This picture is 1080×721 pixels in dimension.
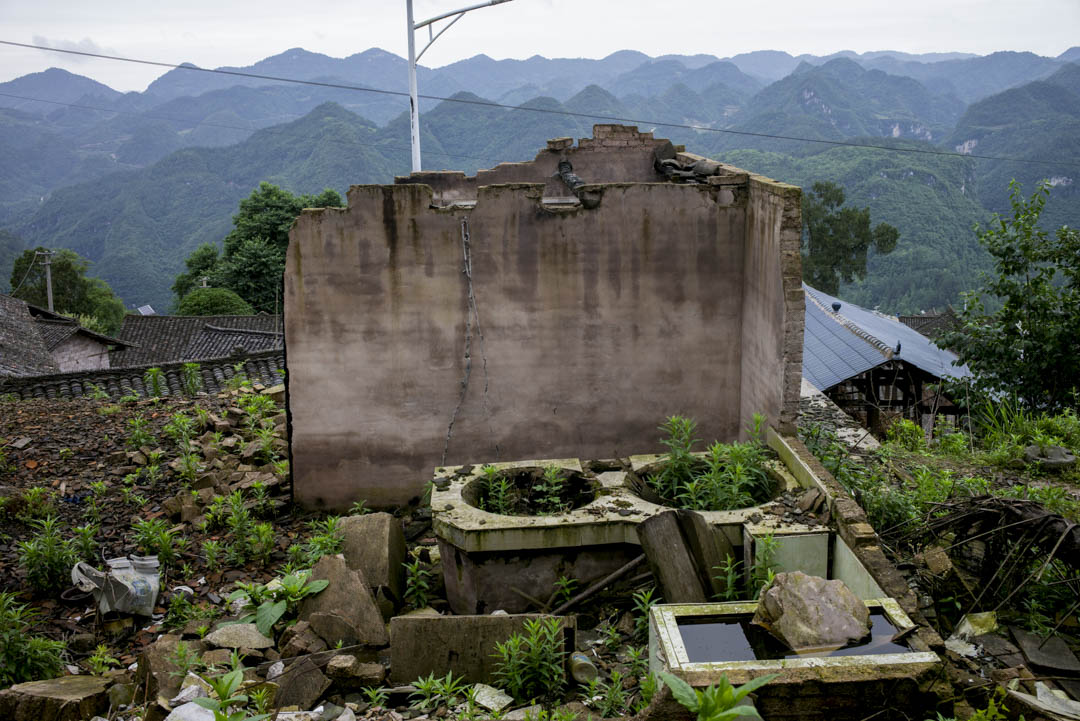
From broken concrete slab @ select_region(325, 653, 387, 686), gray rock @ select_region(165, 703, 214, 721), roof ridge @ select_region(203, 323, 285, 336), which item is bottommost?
roof ridge @ select_region(203, 323, 285, 336)

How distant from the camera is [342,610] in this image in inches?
225

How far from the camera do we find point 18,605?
670 cm

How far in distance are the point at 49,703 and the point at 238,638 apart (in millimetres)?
1070

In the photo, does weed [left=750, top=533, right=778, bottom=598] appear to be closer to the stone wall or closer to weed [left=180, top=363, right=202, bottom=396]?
the stone wall

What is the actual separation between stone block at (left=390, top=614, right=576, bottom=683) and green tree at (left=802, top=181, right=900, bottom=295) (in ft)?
117

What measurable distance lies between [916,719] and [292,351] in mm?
6334

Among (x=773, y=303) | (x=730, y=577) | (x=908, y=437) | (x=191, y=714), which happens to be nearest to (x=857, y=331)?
(x=908, y=437)

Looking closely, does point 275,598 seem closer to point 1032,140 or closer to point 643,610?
point 643,610

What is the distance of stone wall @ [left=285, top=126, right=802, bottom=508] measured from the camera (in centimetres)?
817

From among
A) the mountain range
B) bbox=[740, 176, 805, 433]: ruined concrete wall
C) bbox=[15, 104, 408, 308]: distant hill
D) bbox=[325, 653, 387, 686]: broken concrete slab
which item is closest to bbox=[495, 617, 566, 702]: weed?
bbox=[325, 653, 387, 686]: broken concrete slab

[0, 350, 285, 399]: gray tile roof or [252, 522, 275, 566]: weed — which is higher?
[252, 522, 275, 566]: weed

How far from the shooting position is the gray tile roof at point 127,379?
1510 cm

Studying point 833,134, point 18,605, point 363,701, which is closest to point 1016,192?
point 363,701

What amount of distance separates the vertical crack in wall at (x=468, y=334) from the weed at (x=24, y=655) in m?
3.81
